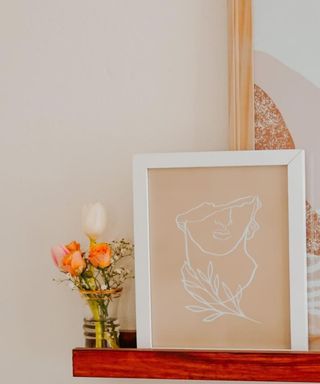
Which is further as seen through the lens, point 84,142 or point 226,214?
point 84,142

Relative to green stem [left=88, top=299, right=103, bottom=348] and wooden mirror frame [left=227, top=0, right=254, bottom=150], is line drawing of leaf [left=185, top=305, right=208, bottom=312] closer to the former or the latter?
green stem [left=88, top=299, right=103, bottom=348]

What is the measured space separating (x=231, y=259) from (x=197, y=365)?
0.17m

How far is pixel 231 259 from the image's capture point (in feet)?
3.57

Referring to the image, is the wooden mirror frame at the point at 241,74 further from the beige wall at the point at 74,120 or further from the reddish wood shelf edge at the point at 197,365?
the reddish wood shelf edge at the point at 197,365

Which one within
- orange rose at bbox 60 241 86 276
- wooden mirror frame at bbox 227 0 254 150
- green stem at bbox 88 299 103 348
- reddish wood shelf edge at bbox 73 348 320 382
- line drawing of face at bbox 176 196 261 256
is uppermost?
wooden mirror frame at bbox 227 0 254 150

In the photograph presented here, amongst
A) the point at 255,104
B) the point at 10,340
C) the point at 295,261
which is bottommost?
the point at 10,340

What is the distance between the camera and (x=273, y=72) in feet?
3.67

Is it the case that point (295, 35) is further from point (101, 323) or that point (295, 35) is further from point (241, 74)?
point (101, 323)

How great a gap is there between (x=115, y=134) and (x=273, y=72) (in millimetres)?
284

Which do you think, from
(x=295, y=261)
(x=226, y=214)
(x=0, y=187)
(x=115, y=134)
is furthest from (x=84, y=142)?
(x=295, y=261)

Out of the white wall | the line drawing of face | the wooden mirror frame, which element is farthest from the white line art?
the white wall

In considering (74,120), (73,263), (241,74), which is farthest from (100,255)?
(241,74)

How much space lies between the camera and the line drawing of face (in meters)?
1.09

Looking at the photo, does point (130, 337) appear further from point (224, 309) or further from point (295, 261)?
point (295, 261)
